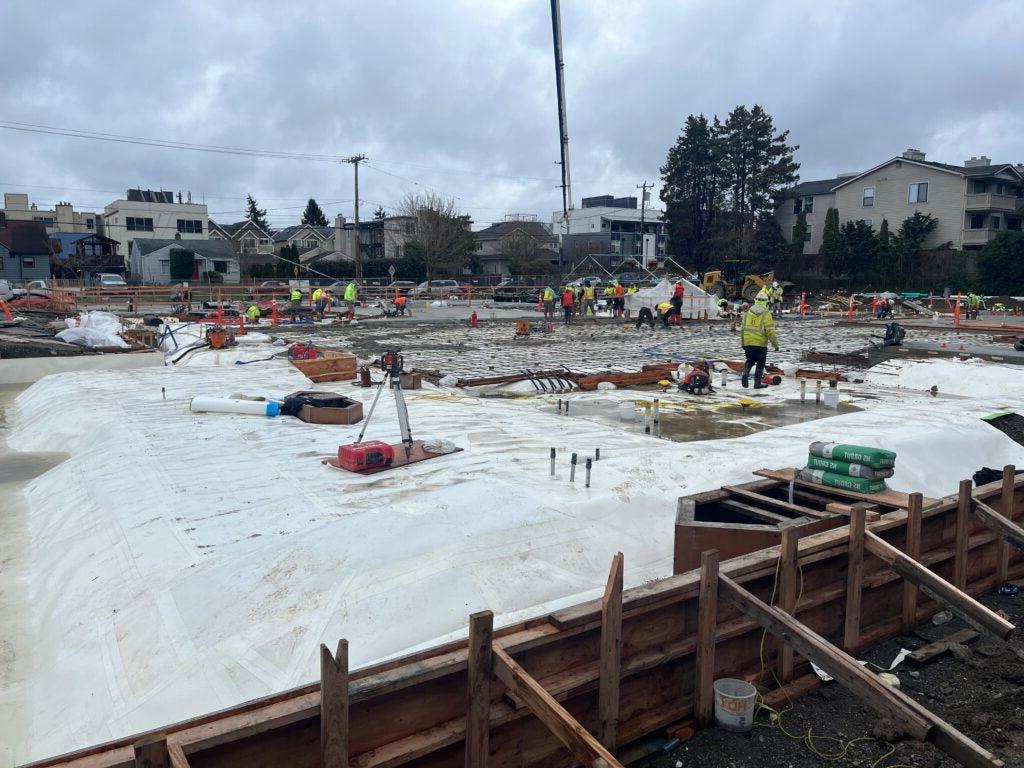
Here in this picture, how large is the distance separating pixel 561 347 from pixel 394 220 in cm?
5725

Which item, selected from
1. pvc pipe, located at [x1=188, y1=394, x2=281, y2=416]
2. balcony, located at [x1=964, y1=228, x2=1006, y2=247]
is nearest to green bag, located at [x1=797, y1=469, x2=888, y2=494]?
pvc pipe, located at [x1=188, y1=394, x2=281, y2=416]

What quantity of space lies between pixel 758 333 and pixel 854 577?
7.93 m

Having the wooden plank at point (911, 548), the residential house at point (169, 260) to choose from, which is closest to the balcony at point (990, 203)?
the wooden plank at point (911, 548)

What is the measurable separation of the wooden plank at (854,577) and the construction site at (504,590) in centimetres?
2

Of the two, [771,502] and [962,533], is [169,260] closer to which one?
[771,502]

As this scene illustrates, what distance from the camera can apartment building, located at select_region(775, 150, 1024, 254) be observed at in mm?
46188

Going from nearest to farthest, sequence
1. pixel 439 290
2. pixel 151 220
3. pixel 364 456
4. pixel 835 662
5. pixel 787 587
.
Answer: pixel 835 662
pixel 787 587
pixel 364 456
pixel 439 290
pixel 151 220

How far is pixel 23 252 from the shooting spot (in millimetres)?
56156

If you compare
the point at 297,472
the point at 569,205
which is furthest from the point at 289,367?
the point at 569,205

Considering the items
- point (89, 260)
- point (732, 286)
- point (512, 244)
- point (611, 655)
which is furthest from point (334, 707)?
point (89, 260)

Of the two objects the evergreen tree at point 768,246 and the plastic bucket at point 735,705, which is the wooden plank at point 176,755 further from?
the evergreen tree at point 768,246

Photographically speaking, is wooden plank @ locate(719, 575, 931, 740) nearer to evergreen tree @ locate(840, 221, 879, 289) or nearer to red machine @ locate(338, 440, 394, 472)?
red machine @ locate(338, 440, 394, 472)

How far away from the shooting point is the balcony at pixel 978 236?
45.8m

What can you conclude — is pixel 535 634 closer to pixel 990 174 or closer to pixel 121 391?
pixel 121 391
